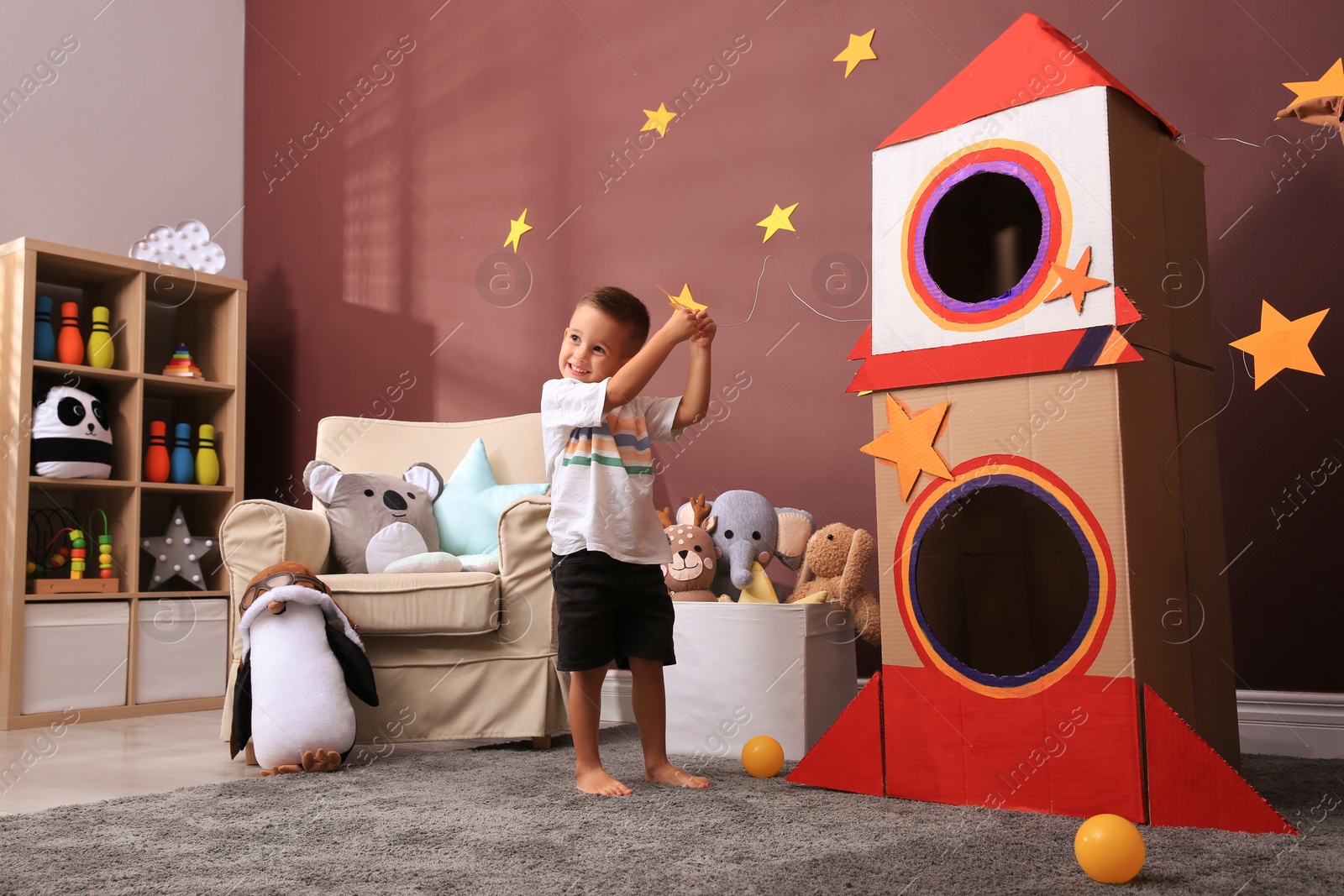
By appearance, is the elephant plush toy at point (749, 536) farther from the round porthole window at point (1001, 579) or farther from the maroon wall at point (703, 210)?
the round porthole window at point (1001, 579)

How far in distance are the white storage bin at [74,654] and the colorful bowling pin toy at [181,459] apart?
1.51ft

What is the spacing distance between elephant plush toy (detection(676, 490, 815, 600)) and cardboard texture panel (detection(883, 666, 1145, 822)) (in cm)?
70

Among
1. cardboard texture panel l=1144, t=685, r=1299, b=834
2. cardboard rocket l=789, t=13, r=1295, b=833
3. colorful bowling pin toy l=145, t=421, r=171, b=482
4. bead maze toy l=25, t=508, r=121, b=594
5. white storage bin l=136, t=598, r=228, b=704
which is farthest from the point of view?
colorful bowling pin toy l=145, t=421, r=171, b=482

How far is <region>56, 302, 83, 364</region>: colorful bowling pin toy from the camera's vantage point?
3.24 meters

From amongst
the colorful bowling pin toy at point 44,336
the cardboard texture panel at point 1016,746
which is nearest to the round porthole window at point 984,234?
the cardboard texture panel at point 1016,746

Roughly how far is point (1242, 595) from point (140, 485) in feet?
10.2

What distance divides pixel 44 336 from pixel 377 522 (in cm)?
146

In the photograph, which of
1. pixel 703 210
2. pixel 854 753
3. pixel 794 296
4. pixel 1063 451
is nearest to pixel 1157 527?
pixel 1063 451

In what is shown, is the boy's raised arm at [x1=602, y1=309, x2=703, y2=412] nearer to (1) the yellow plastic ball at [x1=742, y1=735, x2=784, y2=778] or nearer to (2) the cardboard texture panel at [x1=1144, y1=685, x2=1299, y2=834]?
(1) the yellow plastic ball at [x1=742, y1=735, x2=784, y2=778]

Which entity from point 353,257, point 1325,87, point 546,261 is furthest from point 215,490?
point 1325,87

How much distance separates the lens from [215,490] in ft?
11.8

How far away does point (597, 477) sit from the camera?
179cm

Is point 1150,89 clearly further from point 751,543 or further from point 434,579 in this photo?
point 434,579

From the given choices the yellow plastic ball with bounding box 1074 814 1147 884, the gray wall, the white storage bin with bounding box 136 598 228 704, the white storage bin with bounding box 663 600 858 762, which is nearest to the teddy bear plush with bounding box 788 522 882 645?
the white storage bin with bounding box 663 600 858 762
